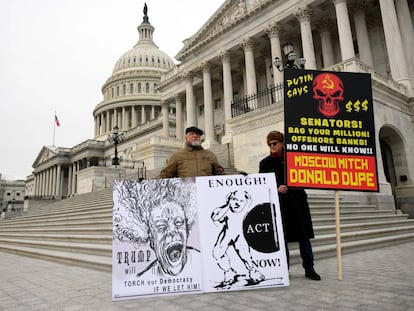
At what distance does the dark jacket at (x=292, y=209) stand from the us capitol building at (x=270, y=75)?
30.8 ft

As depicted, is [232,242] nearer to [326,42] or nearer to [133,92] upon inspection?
[326,42]

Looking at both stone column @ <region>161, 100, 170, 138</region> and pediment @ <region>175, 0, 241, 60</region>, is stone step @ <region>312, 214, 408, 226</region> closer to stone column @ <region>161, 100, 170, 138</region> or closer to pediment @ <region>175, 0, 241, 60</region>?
pediment @ <region>175, 0, 241, 60</region>

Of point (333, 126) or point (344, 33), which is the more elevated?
point (344, 33)

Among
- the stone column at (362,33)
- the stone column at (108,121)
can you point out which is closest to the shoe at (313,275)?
the stone column at (362,33)

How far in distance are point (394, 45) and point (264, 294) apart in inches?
842

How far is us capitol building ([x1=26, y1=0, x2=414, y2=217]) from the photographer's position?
55.8ft

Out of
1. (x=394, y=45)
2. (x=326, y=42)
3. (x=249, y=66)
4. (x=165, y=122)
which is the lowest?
(x=394, y=45)

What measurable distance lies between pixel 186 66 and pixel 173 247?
3170 cm

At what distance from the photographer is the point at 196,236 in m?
4.61

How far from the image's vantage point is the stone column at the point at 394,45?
19.9 meters

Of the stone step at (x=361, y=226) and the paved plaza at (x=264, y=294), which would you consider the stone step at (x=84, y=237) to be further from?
the stone step at (x=361, y=226)

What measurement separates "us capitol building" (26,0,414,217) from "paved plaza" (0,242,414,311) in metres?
9.16

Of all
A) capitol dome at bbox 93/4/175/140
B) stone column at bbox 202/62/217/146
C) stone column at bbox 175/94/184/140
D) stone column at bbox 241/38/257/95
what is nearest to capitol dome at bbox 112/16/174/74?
capitol dome at bbox 93/4/175/140

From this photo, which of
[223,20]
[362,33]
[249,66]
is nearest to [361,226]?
[362,33]
